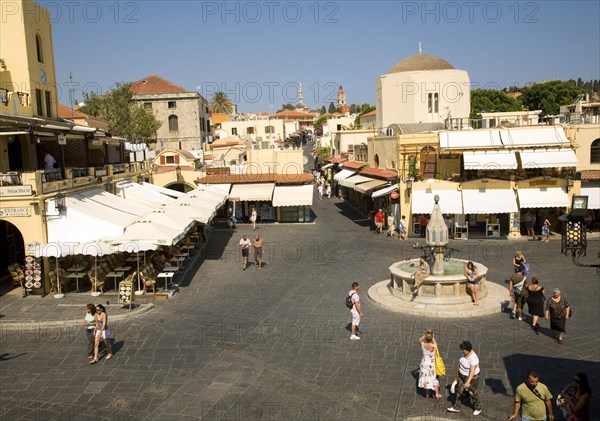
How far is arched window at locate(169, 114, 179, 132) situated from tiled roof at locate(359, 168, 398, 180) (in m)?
31.6

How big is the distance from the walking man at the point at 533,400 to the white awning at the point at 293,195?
76.5ft

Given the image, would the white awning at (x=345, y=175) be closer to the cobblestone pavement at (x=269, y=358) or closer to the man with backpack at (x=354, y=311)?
the cobblestone pavement at (x=269, y=358)

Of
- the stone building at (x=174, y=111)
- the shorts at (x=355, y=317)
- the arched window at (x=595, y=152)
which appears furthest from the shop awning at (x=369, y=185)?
the stone building at (x=174, y=111)

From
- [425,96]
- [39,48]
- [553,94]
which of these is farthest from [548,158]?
[553,94]

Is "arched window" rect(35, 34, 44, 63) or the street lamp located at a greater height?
"arched window" rect(35, 34, 44, 63)

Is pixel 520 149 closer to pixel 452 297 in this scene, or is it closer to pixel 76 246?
pixel 452 297

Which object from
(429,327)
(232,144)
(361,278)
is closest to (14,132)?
(361,278)

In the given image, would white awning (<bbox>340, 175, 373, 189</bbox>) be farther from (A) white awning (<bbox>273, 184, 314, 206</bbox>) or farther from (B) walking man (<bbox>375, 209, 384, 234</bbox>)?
(B) walking man (<bbox>375, 209, 384, 234</bbox>)

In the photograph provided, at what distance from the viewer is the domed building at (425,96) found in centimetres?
4069

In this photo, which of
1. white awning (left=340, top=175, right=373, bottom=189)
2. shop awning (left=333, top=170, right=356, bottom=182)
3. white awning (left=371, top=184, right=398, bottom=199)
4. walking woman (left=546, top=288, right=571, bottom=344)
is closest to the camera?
walking woman (left=546, top=288, right=571, bottom=344)

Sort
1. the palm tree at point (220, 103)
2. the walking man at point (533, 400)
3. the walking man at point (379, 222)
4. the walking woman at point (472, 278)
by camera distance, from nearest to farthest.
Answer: the walking man at point (533, 400) → the walking woman at point (472, 278) → the walking man at point (379, 222) → the palm tree at point (220, 103)

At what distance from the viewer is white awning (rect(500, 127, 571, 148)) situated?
26.5m

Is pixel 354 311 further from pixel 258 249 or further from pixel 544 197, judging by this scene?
pixel 544 197

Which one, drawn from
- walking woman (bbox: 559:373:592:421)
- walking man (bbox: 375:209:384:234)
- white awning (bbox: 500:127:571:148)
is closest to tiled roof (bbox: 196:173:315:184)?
walking man (bbox: 375:209:384:234)
